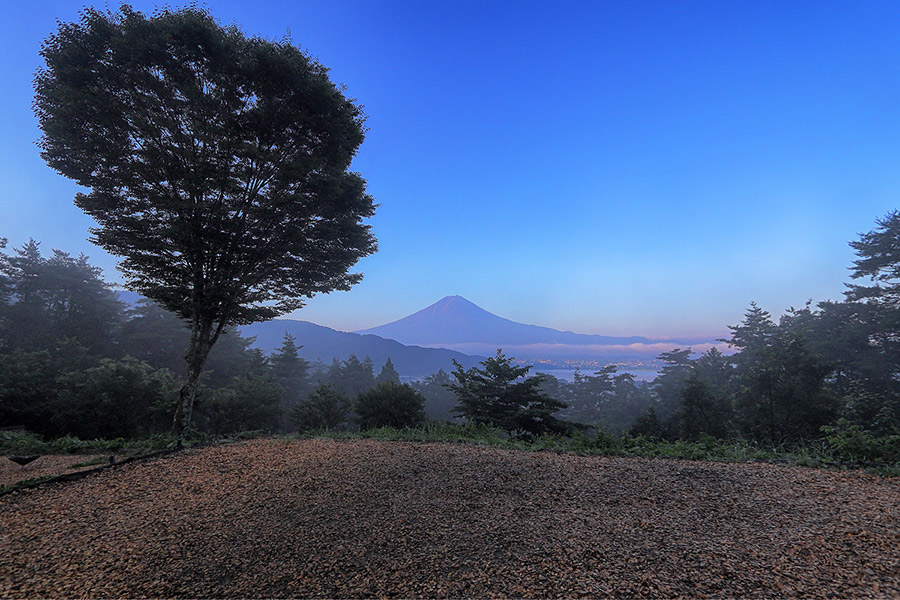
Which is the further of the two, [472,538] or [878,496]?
[878,496]

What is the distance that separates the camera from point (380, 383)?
18797 mm

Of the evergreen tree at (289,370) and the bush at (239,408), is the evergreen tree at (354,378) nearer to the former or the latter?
the evergreen tree at (289,370)

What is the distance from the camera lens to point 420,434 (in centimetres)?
734

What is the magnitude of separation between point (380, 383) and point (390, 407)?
2.60 meters

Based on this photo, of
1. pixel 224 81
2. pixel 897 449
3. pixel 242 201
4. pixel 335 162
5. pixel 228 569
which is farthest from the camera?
pixel 335 162

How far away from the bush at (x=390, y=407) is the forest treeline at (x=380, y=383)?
77mm

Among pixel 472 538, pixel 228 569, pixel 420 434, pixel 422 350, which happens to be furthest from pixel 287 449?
pixel 422 350

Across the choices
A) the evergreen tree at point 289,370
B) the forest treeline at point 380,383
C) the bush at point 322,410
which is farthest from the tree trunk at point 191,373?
the evergreen tree at point 289,370

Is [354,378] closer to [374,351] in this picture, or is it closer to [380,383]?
[380,383]

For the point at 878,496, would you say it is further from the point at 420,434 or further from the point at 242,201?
the point at 242,201

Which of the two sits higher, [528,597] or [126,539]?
[528,597]

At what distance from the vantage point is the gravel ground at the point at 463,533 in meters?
2.30

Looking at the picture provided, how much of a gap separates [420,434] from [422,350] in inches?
4576

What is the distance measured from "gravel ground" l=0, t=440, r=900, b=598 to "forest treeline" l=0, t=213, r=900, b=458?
1924mm
